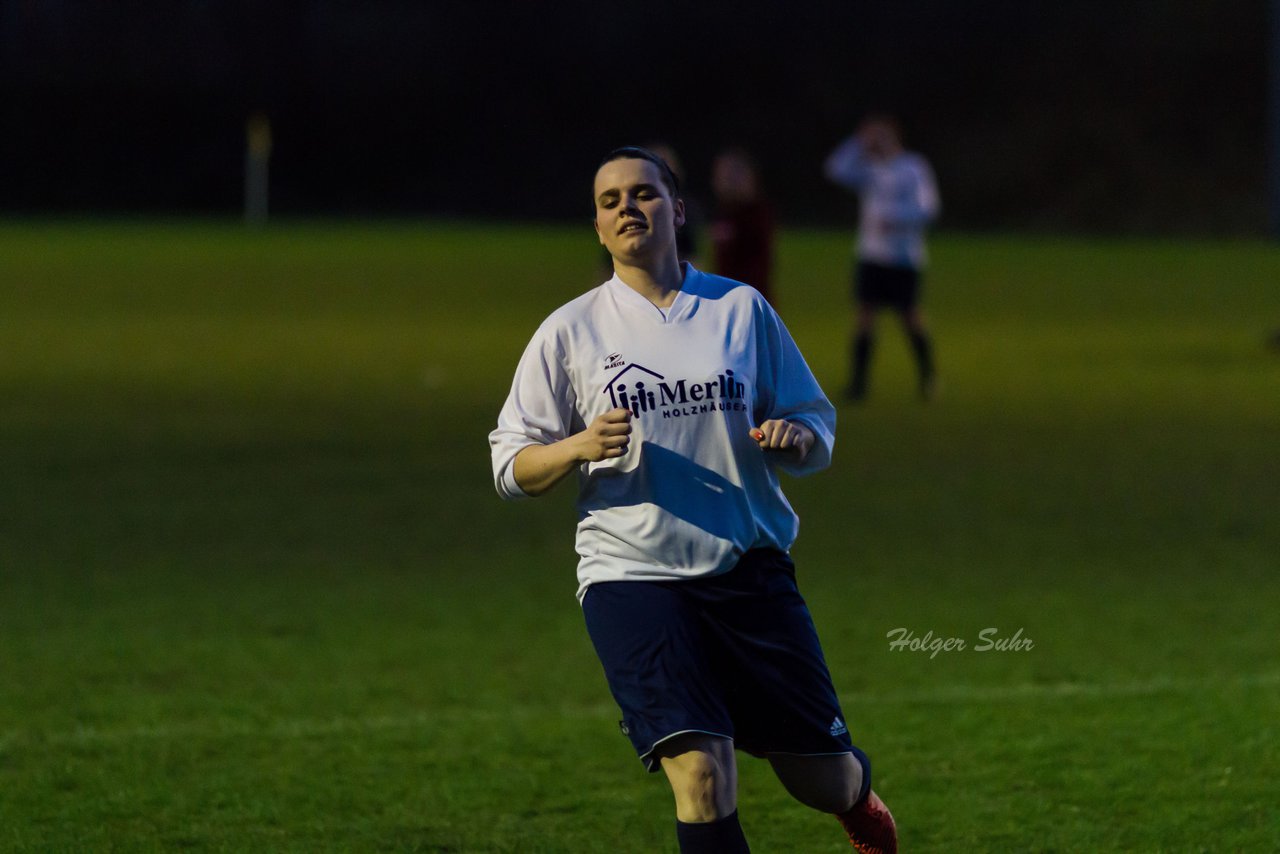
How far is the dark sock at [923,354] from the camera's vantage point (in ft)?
53.1

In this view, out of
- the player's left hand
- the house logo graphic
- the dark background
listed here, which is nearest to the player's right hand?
the house logo graphic

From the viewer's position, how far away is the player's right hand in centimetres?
392

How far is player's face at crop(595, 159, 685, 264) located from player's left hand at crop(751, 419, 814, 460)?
458 millimetres

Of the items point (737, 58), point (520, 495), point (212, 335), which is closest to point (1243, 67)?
point (737, 58)

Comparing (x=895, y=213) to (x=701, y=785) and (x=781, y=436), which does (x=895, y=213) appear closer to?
(x=781, y=436)

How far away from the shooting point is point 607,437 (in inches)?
154

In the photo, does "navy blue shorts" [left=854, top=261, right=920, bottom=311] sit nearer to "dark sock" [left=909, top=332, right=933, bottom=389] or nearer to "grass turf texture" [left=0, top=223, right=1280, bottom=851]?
"dark sock" [left=909, top=332, right=933, bottom=389]

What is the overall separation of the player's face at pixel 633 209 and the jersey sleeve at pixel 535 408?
244 mm

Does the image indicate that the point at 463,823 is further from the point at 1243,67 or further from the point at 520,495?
the point at 1243,67

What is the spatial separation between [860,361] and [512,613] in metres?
8.10

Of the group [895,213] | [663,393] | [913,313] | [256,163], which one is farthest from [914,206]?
[256,163]

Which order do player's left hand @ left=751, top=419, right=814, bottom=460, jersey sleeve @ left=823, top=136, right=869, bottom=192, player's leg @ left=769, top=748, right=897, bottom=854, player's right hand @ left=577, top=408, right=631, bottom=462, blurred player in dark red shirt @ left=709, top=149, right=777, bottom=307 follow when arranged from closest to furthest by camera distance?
player's right hand @ left=577, top=408, right=631, bottom=462
player's left hand @ left=751, top=419, right=814, bottom=460
player's leg @ left=769, top=748, right=897, bottom=854
blurred player in dark red shirt @ left=709, top=149, right=777, bottom=307
jersey sleeve @ left=823, top=136, right=869, bottom=192

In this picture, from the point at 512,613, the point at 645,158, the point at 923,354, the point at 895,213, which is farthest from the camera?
the point at 923,354

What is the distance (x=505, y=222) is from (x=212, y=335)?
3261 centimetres
